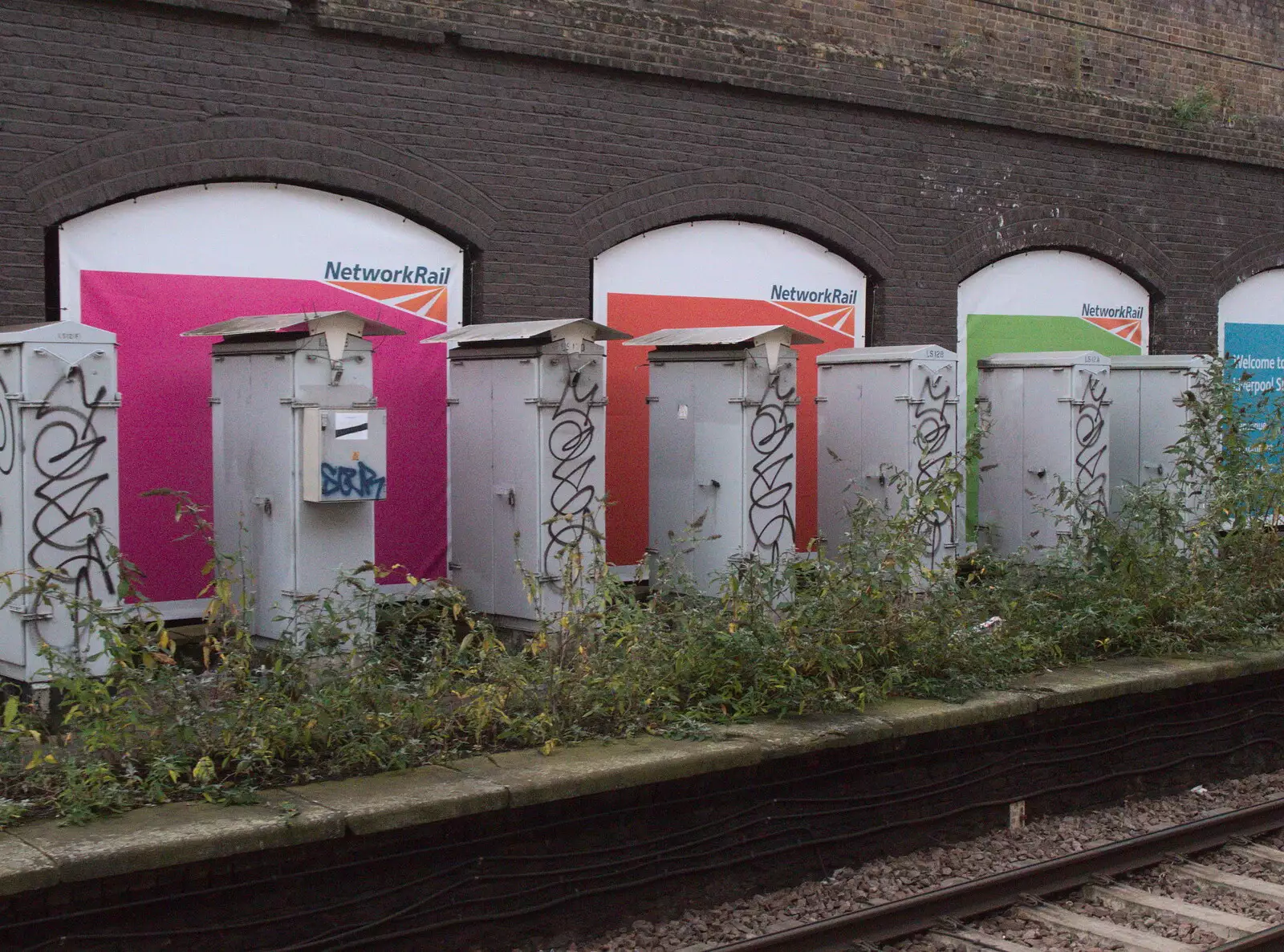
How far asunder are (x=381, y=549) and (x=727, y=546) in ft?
8.35

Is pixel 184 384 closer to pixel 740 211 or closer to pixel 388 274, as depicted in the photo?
pixel 388 274

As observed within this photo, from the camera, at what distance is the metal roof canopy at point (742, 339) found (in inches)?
375

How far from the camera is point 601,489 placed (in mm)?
9242

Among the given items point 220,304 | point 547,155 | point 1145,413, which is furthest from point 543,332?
point 1145,413

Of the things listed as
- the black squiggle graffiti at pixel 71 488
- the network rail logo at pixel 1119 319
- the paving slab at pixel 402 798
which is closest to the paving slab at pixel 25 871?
the paving slab at pixel 402 798

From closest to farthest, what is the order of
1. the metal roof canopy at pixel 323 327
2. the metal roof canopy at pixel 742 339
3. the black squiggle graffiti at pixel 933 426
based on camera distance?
1. the metal roof canopy at pixel 323 327
2. the metal roof canopy at pixel 742 339
3. the black squiggle graffiti at pixel 933 426

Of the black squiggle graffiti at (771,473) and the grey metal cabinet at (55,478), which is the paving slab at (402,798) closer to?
the grey metal cabinet at (55,478)

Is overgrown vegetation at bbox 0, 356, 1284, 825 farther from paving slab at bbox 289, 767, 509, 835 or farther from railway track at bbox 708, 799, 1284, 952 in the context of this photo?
railway track at bbox 708, 799, 1284, 952

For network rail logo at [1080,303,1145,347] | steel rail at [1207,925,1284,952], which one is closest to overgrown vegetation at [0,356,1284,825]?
steel rail at [1207,925,1284,952]

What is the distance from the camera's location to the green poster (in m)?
13.7

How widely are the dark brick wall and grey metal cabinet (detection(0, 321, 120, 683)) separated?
1.44 metres

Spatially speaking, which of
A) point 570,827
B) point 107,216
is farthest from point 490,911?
point 107,216

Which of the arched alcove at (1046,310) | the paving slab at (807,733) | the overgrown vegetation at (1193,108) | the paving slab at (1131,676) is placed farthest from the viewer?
the overgrown vegetation at (1193,108)

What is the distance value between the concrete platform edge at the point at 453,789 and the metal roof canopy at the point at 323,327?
2.81m
